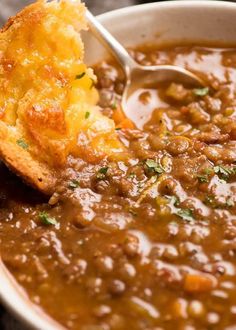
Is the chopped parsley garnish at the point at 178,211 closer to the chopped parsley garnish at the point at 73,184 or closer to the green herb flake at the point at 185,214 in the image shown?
the green herb flake at the point at 185,214

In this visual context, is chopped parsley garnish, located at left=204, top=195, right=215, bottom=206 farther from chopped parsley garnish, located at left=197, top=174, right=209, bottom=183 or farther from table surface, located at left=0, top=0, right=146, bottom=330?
table surface, located at left=0, top=0, right=146, bottom=330

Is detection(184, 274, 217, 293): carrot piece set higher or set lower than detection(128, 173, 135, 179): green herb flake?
lower

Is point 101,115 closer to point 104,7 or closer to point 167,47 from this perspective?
point 167,47

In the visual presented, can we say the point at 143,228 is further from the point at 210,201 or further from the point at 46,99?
the point at 46,99

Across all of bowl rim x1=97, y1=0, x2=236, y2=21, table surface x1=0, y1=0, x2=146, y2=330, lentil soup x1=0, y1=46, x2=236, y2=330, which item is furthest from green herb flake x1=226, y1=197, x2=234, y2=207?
table surface x1=0, y1=0, x2=146, y2=330

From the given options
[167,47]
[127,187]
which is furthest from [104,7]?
[127,187]

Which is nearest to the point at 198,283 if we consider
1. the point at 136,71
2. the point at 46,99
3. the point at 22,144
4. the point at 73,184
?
the point at 73,184
